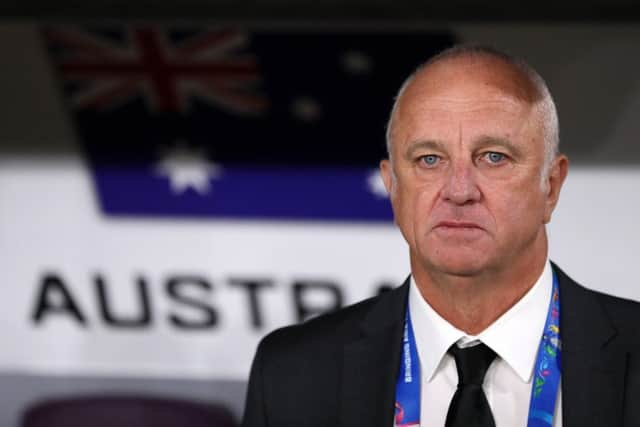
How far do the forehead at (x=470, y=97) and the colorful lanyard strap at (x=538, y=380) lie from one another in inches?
9.6

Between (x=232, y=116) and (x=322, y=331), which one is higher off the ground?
(x=232, y=116)

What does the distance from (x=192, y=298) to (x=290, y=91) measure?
56cm

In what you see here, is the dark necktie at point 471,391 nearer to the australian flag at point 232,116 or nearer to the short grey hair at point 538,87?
the short grey hair at point 538,87

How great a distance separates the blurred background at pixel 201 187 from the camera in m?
2.60

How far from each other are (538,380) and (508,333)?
0.07 meters

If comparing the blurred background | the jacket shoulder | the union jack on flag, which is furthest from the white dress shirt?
the union jack on flag

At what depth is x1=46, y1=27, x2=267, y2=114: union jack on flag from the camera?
266 cm

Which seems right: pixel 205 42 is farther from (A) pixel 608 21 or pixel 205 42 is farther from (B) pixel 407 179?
(B) pixel 407 179

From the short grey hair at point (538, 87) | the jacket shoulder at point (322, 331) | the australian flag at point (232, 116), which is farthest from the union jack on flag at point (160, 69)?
the short grey hair at point (538, 87)

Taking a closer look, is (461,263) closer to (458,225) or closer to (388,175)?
(458,225)

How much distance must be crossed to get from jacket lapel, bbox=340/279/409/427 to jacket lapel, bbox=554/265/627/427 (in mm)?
210

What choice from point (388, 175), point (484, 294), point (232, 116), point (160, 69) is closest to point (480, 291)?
point (484, 294)

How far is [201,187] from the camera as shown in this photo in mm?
2707

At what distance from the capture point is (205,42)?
8.73 feet
